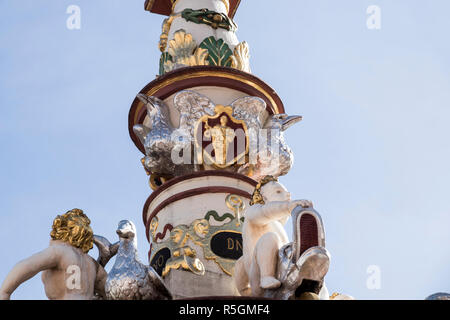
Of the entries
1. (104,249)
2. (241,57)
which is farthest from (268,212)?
(241,57)

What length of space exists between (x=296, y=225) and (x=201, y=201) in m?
3.06

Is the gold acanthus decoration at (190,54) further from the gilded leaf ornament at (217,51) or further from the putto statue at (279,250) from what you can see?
the putto statue at (279,250)

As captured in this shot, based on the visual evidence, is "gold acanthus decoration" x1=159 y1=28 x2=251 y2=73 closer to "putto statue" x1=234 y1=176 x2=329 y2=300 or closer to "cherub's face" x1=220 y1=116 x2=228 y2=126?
"cherub's face" x1=220 y1=116 x2=228 y2=126

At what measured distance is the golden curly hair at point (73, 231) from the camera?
1090cm

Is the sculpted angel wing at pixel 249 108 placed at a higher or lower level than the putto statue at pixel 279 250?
higher

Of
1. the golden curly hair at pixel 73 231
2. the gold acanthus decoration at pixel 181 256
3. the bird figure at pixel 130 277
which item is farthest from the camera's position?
the gold acanthus decoration at pixel 181 256

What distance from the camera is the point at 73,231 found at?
35.8 feet

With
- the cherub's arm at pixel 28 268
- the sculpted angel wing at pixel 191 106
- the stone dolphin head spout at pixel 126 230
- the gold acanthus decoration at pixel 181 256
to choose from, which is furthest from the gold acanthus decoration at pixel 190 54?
the cherub's arm at pixel 28 268

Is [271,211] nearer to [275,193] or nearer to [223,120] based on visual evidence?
[275,193]

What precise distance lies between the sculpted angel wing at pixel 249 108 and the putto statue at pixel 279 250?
2.77 m

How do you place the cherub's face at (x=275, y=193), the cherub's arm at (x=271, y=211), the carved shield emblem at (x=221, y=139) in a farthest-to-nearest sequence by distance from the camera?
the carved shield emblem at (x=221, y=139), the cherub's face at (x=275, y=193), the cherub's arm at (x=271, y=211)

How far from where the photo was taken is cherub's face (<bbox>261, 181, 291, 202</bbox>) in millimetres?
11273

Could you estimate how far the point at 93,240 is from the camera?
1137 cm
